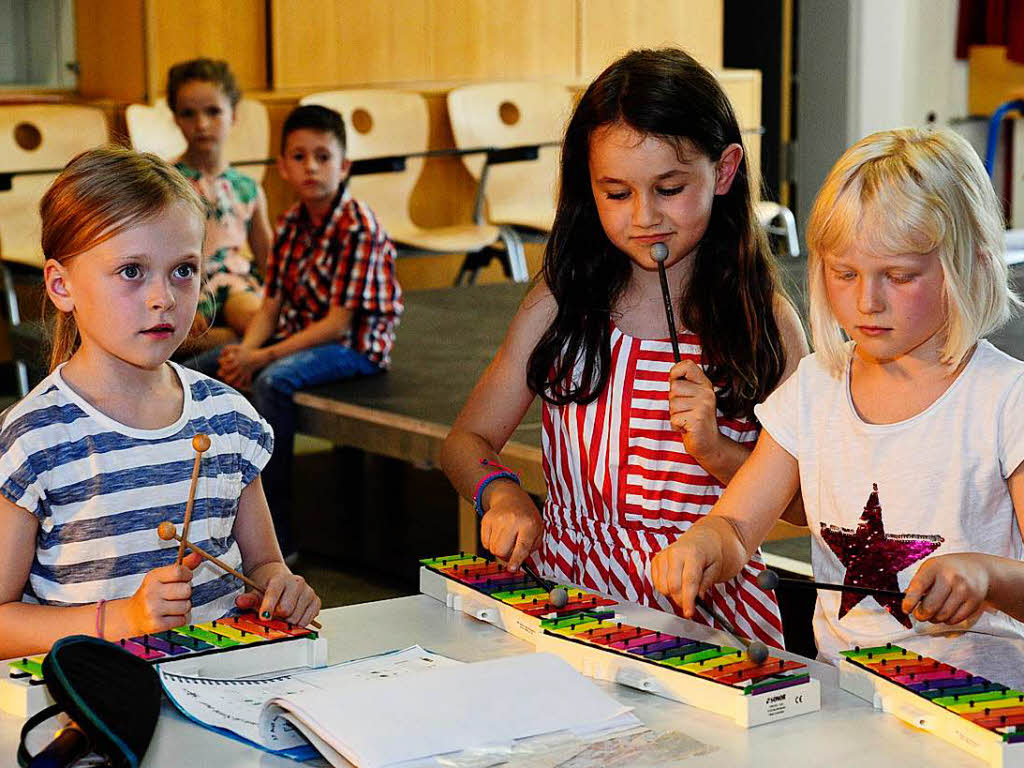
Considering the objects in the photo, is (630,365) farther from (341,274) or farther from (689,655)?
(341,274)

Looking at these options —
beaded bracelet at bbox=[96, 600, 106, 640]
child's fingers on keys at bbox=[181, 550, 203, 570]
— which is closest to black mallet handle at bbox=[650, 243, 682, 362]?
child's fingers on keys at bbox=[181, 550, 203, 570]

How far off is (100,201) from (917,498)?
2.83 ft

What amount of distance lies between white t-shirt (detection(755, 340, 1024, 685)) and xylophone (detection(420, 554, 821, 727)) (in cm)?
22

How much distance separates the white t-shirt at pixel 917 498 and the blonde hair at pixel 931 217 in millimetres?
58

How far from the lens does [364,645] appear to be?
4.71 feet

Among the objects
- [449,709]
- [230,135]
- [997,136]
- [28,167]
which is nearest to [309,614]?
[449,709]

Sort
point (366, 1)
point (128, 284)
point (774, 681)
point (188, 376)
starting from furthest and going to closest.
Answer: point (366, 1) < point (188, 376) < point (128, 284) < point (774, 681)

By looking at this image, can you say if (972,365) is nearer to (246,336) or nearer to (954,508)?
(954,508)

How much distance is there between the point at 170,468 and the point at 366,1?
176 inches

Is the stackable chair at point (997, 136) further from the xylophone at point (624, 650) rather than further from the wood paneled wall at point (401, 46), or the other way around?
the xylophone at point (624, 650)

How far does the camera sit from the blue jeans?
134 inches

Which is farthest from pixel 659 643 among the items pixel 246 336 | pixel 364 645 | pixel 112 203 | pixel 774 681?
pixel 246 336

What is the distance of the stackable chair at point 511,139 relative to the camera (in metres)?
5.67

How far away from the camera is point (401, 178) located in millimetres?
5586
